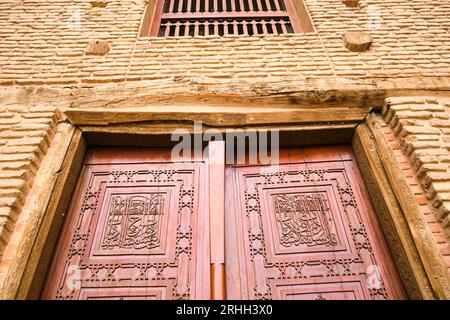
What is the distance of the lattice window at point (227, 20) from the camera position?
3807 mm

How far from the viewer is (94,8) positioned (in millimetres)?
3732

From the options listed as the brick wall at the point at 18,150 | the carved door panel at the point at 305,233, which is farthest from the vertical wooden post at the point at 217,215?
the brick wall at the point at 18,150

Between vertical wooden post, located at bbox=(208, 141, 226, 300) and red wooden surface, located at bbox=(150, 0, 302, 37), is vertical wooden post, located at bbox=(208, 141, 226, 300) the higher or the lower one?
the lower one

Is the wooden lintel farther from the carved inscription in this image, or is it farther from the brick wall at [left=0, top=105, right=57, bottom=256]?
the carved inscription

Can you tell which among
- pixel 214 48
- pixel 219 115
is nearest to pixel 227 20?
pixel 214 48

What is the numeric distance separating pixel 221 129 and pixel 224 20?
1.79m

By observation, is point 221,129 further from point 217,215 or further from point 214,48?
point 214,48

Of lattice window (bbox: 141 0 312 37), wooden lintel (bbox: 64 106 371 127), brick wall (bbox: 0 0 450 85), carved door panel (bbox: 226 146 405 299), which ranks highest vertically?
lattice window (bbox: 141 0 312 37)

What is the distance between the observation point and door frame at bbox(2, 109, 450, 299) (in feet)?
6.61

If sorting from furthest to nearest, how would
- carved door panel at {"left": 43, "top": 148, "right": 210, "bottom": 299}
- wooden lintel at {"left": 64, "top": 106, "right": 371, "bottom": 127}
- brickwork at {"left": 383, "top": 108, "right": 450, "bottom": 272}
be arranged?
A: wooden lintel at {"left": 64, "top": 106, "right": 371, "bottom": 127} < carved door panel at {"left": 43, "top": 148, "right": 210, "bottom": 299} < brickwork at {"left": 383, "top": 108, "right": 450, "bottom": 272}

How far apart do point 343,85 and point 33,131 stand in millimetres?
2446

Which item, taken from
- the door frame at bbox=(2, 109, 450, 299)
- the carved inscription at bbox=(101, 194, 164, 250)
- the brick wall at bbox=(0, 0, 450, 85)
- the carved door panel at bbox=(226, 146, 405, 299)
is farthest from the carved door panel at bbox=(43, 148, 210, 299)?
the brick wall at bbox=(0, 0, 450, 85)

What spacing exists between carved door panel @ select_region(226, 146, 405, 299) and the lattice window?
1700mm

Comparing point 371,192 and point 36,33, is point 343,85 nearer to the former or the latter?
point 371,192
